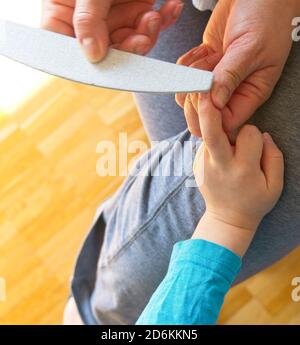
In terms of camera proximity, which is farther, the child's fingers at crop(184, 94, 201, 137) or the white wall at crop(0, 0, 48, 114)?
the white wall at crop(0, 0, 48, 114)

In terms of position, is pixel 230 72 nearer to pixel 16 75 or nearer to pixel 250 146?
pixel 250 146

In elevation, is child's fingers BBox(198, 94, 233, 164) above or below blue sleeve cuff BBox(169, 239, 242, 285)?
above

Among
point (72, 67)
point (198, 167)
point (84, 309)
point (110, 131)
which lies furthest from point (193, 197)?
point (110, 131)

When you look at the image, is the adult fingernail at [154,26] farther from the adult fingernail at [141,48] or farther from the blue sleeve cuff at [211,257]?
the blue sleeve cuff at [211,257]

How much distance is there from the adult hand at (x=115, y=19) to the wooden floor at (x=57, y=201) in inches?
16.1

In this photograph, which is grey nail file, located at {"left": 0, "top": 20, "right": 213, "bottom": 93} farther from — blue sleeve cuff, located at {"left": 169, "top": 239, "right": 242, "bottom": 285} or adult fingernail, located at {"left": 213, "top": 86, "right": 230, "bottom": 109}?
blue sleeve cuff, located at {"left": 169, "top": 239, "right": 242, "bottom": 285}

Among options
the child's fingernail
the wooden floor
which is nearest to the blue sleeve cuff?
the child's fingernail

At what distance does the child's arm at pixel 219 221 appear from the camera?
0.40 meters

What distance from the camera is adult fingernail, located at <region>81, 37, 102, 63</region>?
363 millimetres

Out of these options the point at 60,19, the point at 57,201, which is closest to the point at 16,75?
the point at 57,201

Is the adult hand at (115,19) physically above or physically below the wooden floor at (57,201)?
above

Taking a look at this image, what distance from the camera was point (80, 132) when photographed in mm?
876

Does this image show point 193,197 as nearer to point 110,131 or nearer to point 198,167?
point 198,167

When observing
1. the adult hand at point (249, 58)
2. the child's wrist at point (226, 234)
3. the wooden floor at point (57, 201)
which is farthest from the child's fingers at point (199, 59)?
the wooden floor at point (57, 201)
